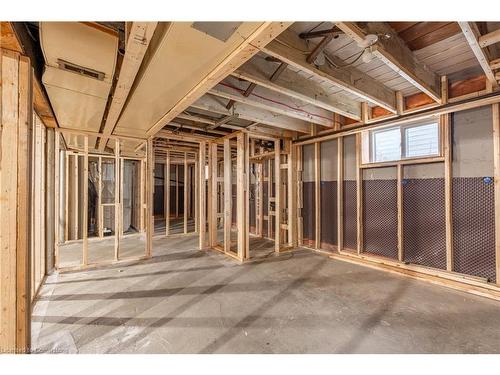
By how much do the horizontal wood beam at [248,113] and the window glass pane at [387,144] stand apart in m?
1.22

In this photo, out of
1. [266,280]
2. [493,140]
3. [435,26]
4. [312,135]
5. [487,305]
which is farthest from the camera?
[312,135]

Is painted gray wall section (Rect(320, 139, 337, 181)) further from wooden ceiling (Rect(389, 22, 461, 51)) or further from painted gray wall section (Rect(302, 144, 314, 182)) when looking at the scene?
wooden ceiling (Rect(389, 22, 461, 51))

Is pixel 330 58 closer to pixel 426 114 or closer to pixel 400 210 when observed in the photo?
pixel 426 114

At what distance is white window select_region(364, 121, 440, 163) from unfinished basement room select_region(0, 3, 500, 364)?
2 cm

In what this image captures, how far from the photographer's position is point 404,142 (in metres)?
3.24

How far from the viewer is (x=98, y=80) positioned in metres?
1.91

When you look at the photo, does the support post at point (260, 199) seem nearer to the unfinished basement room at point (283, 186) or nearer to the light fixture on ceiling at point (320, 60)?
the unfinished basement room at point (283, 186)

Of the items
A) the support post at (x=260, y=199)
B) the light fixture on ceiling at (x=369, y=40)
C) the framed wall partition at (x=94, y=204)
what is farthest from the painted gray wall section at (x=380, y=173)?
the framed wall partition at (x=94, y=204)

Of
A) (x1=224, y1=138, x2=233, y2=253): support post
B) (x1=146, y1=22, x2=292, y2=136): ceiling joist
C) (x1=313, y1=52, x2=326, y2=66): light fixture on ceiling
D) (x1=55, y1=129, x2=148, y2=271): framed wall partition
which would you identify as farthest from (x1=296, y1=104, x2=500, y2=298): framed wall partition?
(x1=55, y1=129, x2=148, y2=271): framed wall partition

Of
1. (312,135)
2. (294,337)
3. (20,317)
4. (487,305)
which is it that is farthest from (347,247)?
(20,317)

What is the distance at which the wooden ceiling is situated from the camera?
188cm

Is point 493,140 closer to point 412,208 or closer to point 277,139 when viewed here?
point 412,208

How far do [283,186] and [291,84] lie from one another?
2.38 metres

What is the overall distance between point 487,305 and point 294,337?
204 cm
